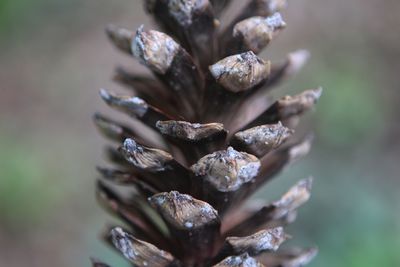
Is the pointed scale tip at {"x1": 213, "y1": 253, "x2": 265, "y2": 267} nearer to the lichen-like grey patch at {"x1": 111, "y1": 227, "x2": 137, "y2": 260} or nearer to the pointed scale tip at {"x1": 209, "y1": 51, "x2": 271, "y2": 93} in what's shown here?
the lichen-like grey patch at {"x1": 111, "y1": 227, "x2": 137, "y2": 260}

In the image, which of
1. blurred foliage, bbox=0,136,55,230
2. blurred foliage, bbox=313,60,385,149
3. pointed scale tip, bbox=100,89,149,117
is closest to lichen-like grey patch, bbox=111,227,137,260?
pointed scale tip, bbox=100,89,149,117

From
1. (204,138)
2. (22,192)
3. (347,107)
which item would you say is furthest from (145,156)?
(347,107)

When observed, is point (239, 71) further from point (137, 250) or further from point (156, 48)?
point (137, 250)

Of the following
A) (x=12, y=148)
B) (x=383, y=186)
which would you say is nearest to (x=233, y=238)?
(x=383, y=186)

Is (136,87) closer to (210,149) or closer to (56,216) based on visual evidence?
(210,149)

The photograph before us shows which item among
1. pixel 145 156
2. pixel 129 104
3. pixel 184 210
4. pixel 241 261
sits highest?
pixel 129 104

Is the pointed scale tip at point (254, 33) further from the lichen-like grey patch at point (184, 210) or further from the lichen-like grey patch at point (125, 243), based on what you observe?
the lichen-like grey patch at point (125, 243)

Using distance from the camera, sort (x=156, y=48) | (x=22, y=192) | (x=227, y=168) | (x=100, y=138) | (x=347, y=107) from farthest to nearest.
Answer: (x=100, y=138) < (x=347, y=107) < (x=22, y=192) < (x=156, y=48) < (x=227, y=168)

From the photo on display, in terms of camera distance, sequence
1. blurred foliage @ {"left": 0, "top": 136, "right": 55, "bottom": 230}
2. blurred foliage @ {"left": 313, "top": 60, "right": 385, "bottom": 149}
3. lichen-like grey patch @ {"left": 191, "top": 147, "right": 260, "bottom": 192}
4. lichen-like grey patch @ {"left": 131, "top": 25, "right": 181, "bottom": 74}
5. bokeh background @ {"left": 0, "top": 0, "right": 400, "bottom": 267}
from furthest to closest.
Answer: blurred foliage @ {"left": 313, "top": 60, "right": 385, "bottom": 149} < blurred foliage @ {"left": 0, "top": 136, "right": 55, "bottom": 230} < bokeh background @ {"left": 0, "top": 0, "right": 400, "bottom": 267} < lichen-like grey patch @ {"left": 131, "top": 25, "right": 181, "bottom": 74} < lichen-like grey patch @ {"left": 191, "top": 147, "right": 260, "bottom": 192}
